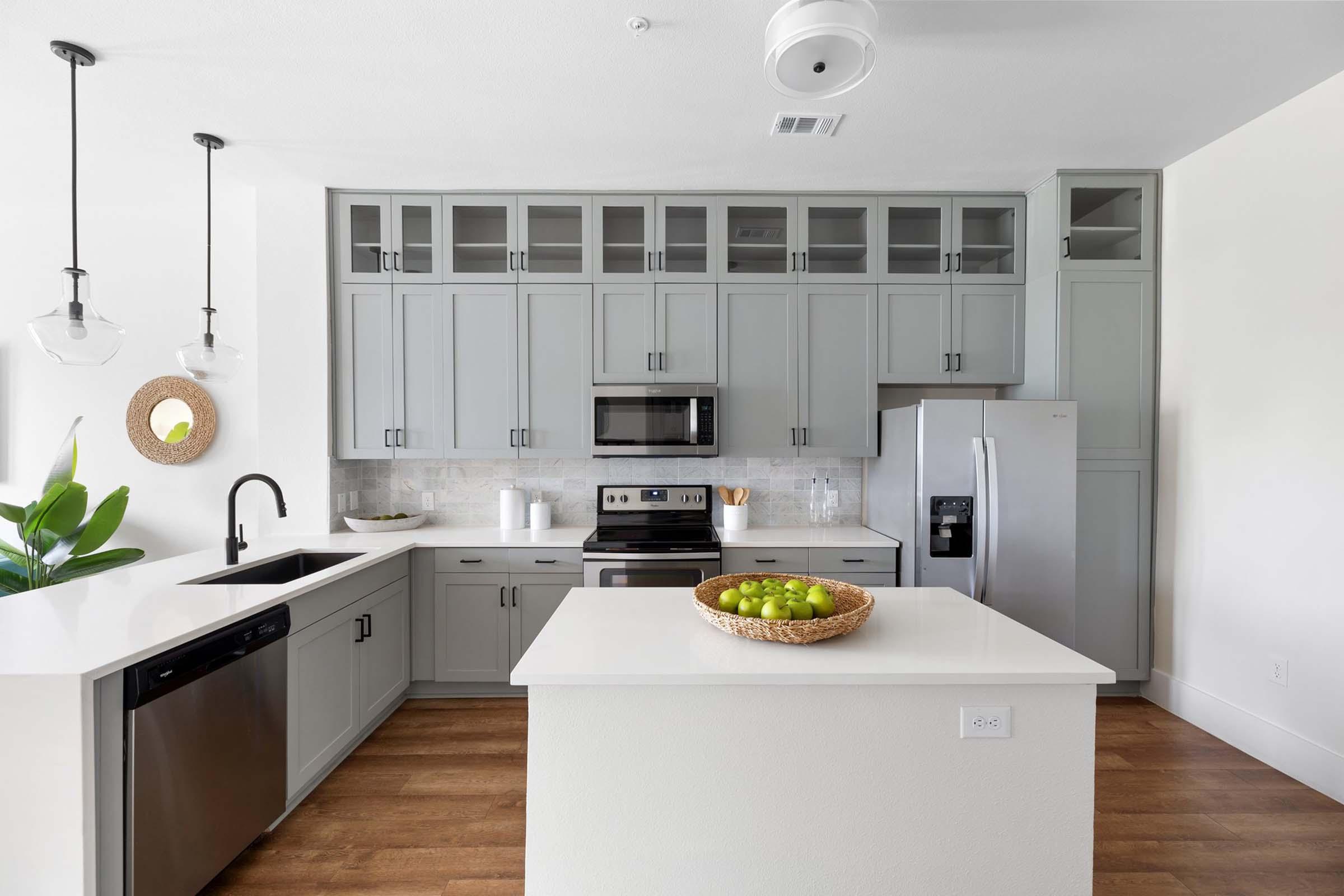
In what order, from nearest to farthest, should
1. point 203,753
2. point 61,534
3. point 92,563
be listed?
point 203,753
point 61,534
point 92,563

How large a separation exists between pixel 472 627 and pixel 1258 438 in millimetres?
Result: 3719

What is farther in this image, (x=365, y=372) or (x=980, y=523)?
(x=365, y=372)

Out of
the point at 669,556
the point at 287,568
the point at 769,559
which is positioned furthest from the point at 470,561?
the point at 769,559

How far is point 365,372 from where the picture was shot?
354 cm

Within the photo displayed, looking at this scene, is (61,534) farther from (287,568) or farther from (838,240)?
(838,240)

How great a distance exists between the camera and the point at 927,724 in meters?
1.43

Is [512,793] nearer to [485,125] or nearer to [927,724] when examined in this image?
[927,724]

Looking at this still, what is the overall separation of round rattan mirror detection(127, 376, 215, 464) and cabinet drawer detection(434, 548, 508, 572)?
1.79 metres

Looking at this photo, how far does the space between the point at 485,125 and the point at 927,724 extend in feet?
9.15

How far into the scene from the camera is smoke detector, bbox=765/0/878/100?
1.81 meters

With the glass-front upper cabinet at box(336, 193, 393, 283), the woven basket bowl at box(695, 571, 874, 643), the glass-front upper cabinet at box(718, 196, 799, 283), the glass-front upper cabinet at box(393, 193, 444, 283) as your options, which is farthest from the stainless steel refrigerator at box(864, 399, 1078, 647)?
the glass-front upper cabinet at box(336, 193, 393, 283)

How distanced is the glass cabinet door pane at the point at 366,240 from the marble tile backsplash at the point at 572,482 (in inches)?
45.3

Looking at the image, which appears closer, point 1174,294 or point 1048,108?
point 1048,108

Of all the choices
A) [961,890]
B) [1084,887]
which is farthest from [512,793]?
[1084,887]
